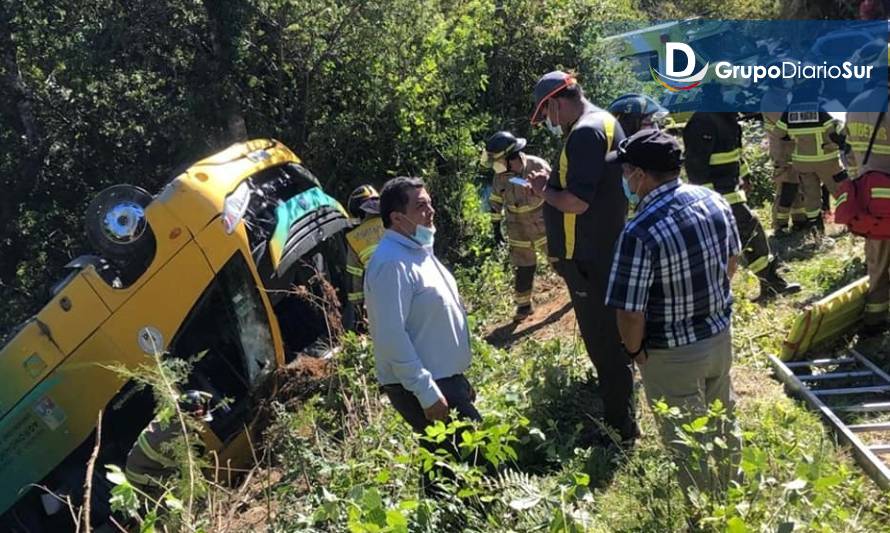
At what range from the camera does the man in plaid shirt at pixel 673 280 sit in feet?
8.88

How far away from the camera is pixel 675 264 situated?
8.93 feet

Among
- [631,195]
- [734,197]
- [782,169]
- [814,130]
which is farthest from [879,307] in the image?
[782,169]

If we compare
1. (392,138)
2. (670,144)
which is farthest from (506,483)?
(392,138)

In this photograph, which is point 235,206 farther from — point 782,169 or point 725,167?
point 782,169

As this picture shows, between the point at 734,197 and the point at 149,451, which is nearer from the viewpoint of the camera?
the point at 149,451

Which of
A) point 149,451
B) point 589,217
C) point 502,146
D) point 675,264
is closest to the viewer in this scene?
point 675,264

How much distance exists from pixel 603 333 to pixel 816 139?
383cm

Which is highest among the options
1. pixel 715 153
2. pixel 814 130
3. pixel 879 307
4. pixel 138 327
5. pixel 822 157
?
pixel 138 327

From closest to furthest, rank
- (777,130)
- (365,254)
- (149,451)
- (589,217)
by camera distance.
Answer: (589,217)
(149,451)
(365,254)
(777,130)

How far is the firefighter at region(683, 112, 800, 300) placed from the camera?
213 inches

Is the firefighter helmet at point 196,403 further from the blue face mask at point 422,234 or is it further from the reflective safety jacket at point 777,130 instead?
the reflective safety jacket at point 777,130

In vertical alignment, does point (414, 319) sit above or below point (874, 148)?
above

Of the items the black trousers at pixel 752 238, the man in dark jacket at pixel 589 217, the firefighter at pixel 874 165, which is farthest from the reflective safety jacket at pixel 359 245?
the firefighter at pixel 874 165

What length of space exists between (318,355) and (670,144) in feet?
11.0
